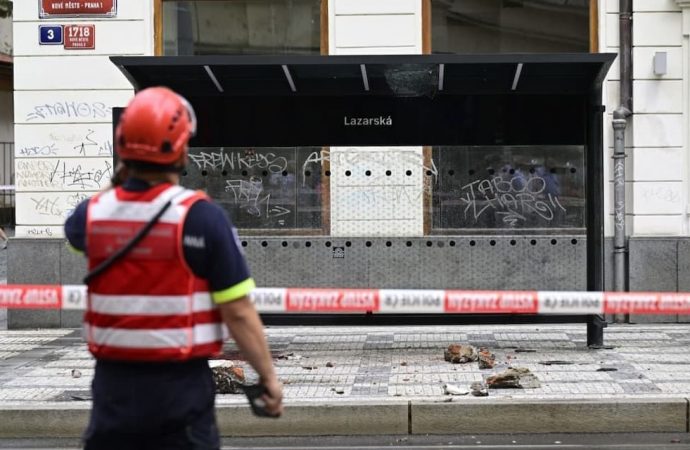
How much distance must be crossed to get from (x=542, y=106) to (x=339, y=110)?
6.83ft

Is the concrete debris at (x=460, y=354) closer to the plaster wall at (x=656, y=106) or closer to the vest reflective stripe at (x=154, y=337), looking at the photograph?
the plaster wall at (x=656, y=106)

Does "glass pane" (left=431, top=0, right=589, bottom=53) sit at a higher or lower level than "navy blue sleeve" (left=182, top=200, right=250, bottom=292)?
higher

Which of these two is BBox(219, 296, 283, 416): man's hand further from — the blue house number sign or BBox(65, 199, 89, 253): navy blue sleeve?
the blue house number sign

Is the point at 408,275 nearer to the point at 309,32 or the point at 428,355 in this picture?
the point at 428,355

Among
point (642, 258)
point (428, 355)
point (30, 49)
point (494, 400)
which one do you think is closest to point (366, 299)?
point (494, 400)

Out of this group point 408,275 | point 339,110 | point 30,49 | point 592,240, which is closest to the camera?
point 592,240

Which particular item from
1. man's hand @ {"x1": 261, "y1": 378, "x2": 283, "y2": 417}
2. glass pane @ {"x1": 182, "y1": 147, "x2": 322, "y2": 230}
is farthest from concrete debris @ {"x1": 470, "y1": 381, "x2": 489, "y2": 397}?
man's hand @ {"x1": 261, "y1": 378, "x2": 283, "y2": 417}

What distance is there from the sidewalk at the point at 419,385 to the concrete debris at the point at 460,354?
107 mm

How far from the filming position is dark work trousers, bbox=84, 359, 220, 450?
2.79 m

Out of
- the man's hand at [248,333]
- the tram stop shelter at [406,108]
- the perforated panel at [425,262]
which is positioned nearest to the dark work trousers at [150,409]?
the man's hand at [248,333]

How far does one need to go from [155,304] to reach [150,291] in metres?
0.04

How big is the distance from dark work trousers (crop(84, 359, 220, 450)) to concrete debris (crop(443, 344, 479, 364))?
6064mm

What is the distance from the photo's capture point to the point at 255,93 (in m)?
9.57

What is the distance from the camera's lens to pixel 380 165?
10016 mm
